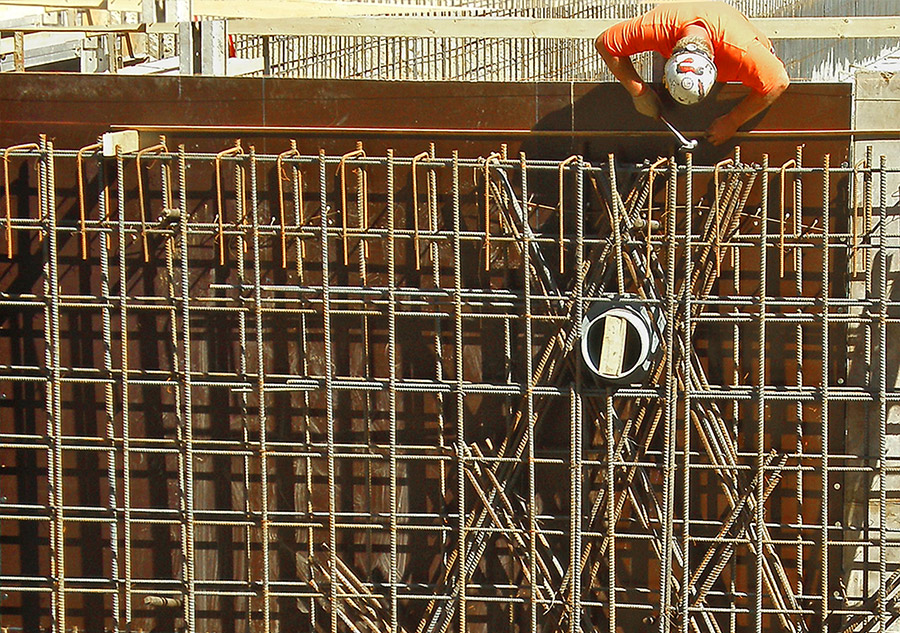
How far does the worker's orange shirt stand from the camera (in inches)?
354

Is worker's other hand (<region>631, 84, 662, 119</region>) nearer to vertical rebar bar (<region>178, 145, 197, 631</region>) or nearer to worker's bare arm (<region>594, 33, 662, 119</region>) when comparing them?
worker's bare arm (<region>594, 33, 662, 119</region>)

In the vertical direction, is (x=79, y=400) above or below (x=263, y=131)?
below

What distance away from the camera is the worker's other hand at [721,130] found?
945 cm

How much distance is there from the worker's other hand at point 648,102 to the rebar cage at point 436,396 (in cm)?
42

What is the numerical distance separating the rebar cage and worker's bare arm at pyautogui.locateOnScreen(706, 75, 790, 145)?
27 centimetres

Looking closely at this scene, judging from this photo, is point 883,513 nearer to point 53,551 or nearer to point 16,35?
point 53,551

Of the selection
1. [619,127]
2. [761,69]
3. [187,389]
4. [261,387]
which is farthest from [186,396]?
[761,69]

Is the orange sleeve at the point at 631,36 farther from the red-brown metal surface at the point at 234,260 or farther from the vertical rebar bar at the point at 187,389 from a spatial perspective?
the vertical rebar bar at the point at 187,389

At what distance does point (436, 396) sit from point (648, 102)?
307 centimetres

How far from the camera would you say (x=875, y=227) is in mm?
9484

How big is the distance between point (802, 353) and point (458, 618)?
148 inches

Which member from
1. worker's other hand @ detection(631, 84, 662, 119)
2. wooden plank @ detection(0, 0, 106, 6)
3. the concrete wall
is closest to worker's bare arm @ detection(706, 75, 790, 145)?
worker's other hand @ detection(631, 84, 662, 119)

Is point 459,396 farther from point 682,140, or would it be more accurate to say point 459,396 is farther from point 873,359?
point 873,359

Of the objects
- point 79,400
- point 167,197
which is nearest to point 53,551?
point 79,400
